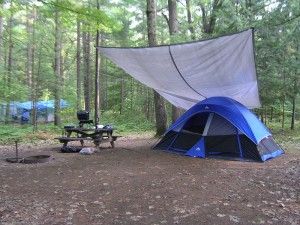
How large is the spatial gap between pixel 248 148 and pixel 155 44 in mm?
4201

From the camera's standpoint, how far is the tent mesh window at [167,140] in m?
9.44

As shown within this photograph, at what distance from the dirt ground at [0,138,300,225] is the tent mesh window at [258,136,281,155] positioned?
0.49 meters

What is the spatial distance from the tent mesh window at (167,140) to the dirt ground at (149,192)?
143 cm

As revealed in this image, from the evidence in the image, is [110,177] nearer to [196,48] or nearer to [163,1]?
[196,48]

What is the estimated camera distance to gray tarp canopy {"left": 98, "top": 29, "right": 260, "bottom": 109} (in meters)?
7.05

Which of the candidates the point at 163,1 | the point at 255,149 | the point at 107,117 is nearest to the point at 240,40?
the point at 255,149

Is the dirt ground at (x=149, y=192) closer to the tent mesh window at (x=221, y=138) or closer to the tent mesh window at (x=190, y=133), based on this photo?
the tent mesh window at (x=221, y=138)

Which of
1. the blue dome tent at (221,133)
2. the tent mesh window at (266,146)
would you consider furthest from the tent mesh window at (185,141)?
the tent mesh window at (266,146)

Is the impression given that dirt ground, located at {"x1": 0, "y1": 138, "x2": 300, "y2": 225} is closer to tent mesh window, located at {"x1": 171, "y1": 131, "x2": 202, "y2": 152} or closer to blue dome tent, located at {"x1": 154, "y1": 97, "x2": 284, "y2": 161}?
blue dome tent, located at {"x1": 154, "y1": 97, "x2": 284, "y2": 161}

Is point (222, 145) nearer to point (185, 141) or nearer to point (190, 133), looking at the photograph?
point (190, 133)

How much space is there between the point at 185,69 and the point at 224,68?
2.72 feet

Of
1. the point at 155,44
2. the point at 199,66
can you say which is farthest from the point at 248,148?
the point at 155,44

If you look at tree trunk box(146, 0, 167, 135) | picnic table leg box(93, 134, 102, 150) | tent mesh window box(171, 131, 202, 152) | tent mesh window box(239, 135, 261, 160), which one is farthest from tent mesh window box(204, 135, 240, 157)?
tree trunk box(146, 0, 167, 135)

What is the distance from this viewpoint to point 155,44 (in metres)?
10.8
